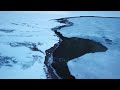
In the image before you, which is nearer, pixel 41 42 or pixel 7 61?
pixel 7 61

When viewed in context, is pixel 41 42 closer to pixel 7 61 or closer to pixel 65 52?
pixel 65 52

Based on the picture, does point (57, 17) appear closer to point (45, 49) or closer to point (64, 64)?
A: point (45, 49)

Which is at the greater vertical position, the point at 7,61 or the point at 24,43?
the point at 24,43

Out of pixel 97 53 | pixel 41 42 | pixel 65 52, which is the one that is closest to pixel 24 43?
pixel 41 42

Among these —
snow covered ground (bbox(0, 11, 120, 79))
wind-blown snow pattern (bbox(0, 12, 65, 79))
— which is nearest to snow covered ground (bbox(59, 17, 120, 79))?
snow covered ground (bbox(0, 11, 120, 79))

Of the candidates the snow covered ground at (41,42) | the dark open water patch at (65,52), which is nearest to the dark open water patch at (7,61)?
the snow covered ground at (41,42)
